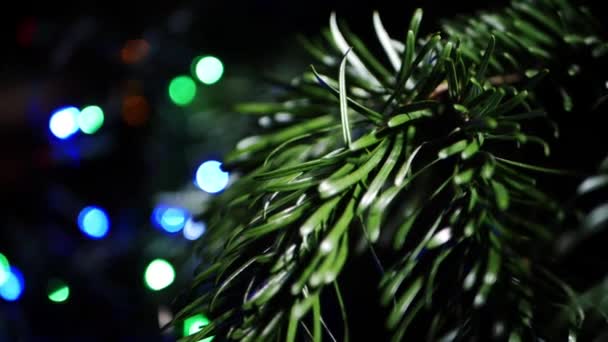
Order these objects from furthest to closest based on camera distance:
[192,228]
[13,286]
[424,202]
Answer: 1. [13,286]
2. [192,228]
3. [424,202]

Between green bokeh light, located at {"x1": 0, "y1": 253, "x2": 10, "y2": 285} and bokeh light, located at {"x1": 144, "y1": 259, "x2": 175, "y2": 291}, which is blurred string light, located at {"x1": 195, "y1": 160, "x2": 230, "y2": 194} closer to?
bokeh light, located at {"x1": 144, "y1": 259, "x2": 175, "y2": 291}

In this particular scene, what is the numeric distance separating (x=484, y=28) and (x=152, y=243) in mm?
318

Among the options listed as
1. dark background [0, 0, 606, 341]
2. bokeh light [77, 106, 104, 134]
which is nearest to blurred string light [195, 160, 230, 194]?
dark background [0, 0, 606, 341]

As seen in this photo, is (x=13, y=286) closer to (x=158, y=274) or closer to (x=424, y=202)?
(x=158, y=274)

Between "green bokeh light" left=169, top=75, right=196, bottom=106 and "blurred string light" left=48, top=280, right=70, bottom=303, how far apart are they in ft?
0.66

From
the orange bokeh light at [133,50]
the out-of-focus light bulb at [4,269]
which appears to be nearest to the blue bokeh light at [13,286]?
the out-of-focus light bulb at [4,269]

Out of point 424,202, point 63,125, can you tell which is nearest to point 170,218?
point 63,125

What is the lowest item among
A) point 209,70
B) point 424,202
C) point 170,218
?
point 424,202

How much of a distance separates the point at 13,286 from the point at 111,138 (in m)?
0.16

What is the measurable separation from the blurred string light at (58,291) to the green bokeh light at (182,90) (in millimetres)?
202

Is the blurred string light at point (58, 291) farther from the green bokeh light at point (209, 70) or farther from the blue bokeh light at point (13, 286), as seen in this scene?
the green bokeh light at point (209, 70)

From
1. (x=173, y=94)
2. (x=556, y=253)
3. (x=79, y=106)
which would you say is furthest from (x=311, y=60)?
(x=556, y=253)

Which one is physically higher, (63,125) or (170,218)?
(63,125)

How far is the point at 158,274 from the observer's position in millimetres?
450
